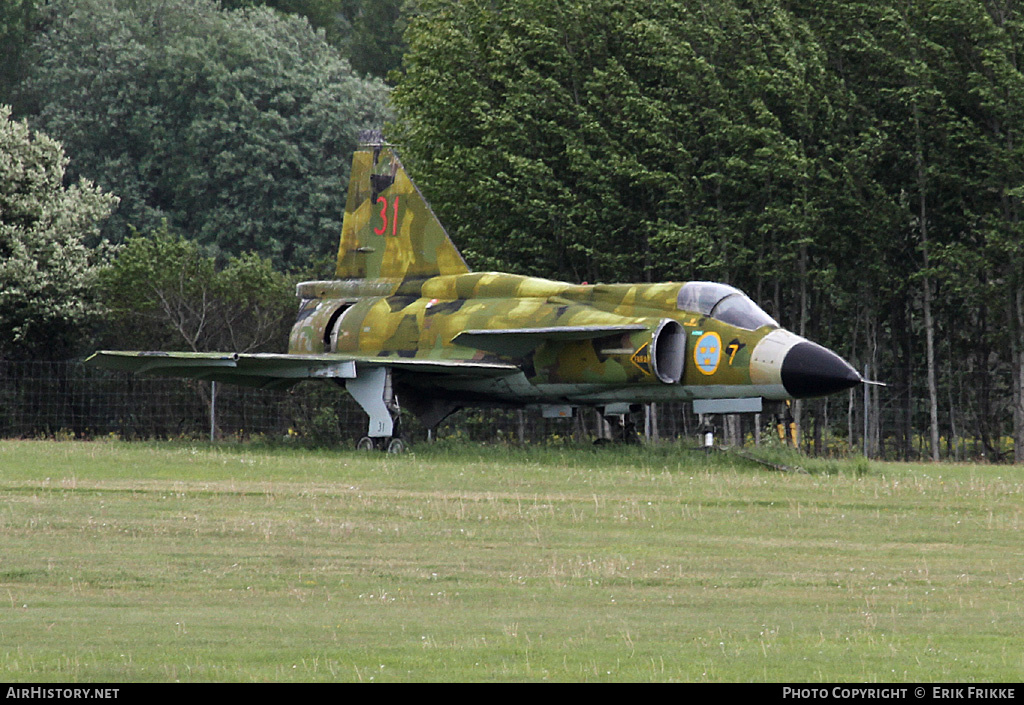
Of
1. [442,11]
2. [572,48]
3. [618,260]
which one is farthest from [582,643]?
[442,11]

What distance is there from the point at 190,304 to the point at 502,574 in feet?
81.3

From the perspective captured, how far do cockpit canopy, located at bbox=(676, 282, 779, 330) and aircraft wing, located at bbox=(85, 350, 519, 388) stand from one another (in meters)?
3.41

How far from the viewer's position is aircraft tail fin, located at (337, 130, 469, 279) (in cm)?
2897

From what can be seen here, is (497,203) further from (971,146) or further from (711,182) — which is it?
(971,146)

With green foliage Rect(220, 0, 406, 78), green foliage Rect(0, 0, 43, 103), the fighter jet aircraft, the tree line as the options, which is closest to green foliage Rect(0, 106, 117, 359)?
the tree line

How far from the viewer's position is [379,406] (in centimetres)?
2591

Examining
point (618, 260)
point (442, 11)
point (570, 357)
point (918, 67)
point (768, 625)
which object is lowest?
point (768, 625)

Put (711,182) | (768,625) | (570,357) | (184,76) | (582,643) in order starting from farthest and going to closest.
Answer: (184,76), (711,182), (570,357), (768,625), (582,643)

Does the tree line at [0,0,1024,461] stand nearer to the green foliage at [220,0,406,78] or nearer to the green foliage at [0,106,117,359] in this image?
the green foliage at [0,106,117,359]

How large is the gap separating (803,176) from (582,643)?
2163 centimetres

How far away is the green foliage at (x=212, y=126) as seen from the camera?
6191cm

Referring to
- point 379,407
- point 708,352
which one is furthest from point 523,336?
point 708,352

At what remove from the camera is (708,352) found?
23703mm

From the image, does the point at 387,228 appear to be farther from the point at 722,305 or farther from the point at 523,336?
the point at 722,305
